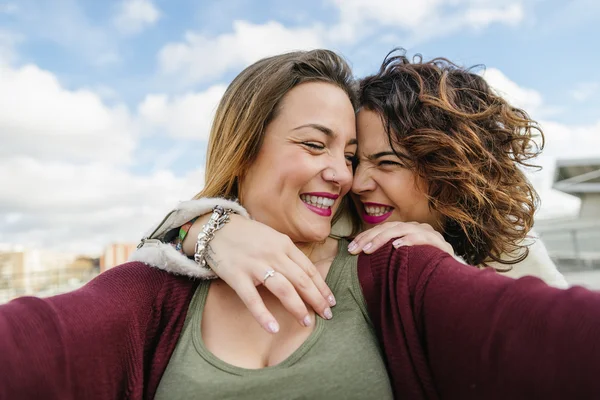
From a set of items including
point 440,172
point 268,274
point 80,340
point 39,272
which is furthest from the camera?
point 39,272

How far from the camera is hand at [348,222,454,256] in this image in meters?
1.96

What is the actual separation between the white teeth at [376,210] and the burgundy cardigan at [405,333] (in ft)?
1.48

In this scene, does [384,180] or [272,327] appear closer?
[272,327]

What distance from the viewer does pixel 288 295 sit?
5.69 feet

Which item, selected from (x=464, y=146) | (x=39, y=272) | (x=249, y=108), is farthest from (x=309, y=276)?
(x=39, y=272)

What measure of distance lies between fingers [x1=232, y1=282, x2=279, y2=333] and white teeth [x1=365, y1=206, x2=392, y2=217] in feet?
2.93

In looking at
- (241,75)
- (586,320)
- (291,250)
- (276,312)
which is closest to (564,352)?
(586,320)

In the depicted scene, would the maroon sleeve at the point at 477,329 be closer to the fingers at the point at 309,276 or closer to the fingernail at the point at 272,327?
the fingers at the point at 309,276

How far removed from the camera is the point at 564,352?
1.21 m

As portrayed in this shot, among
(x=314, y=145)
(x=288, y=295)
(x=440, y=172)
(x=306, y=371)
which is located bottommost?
(x=306, y=371)

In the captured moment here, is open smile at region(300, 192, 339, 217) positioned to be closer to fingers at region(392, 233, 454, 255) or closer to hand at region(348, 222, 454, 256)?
hand at region(348, 222, 454, 256)

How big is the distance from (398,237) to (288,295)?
21.7 inches

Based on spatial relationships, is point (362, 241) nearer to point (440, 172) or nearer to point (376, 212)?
point (376, 212)

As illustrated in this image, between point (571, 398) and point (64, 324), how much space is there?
1478 millimetres
